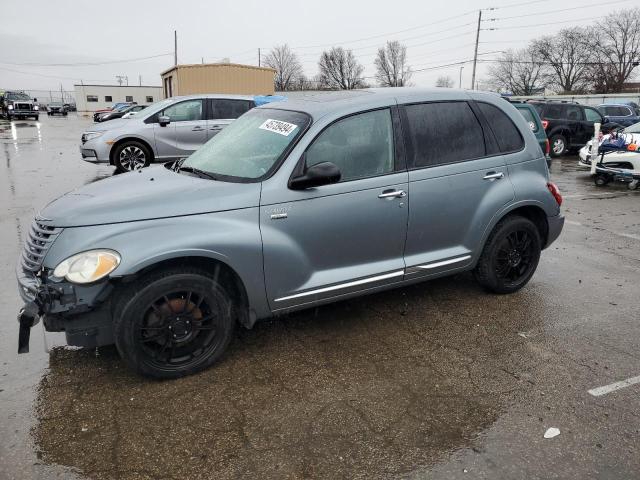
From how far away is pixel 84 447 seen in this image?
2.67 meters

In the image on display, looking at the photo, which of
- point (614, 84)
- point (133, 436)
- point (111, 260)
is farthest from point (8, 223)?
point (614, 84)

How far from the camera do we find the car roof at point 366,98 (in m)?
3.85

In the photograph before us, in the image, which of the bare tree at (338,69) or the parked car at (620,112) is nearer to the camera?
the parked car at (620,112)

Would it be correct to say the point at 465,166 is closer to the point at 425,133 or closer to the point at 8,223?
the point at 425,133

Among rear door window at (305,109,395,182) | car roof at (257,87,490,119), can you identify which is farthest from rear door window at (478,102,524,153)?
rear door window at (305,109,395,182)

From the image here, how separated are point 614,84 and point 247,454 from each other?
75.7 meters

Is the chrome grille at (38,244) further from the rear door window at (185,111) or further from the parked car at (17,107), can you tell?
the parked car at (17,107)

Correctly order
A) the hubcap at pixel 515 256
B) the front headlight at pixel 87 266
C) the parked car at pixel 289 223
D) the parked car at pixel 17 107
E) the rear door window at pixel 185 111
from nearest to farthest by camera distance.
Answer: the front headlight at pixel 87 266
the parked car at pixel 289 223
the hubcap at pixel 515 256
the rear door window at pixel 185 111
the parked car at pixel 17 107

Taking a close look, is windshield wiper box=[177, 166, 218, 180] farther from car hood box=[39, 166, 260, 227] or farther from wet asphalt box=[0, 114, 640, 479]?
wet asphalt box=[0, 114, 640, 479]

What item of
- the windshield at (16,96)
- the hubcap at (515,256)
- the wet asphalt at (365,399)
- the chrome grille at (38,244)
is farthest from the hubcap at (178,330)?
the windshield at (16,96)

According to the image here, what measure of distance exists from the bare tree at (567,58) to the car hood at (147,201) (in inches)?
3110

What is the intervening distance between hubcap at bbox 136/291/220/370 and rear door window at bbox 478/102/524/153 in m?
2.88

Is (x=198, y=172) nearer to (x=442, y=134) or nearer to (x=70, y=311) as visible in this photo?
(x=70, y=311)

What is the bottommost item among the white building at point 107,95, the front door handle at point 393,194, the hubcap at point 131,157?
the hubcap at point 131,157
